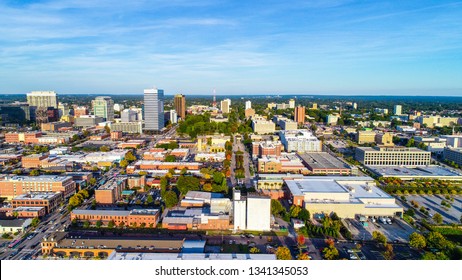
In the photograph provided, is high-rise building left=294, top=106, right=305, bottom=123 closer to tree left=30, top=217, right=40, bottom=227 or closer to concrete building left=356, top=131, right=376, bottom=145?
concrete building left=356, top=131, right=376, bottom=145

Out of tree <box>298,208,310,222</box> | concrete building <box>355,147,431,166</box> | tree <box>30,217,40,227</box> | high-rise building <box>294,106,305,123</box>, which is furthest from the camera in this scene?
high-rise building <box>294,106,305,123</box>

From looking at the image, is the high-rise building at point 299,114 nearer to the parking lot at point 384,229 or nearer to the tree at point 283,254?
the parking lot at point 384,229

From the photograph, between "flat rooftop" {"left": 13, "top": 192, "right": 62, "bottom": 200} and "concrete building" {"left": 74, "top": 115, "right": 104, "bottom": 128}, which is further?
"concrete building" {"left": 74, "top": 115, "right": 104, "bottom": 128}

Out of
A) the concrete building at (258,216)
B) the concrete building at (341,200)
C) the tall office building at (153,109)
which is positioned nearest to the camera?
the concrete building at (258,216)

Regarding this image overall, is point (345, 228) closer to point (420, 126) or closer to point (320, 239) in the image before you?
point (320, 239)

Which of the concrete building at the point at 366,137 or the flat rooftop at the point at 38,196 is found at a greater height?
the concrete building at the point at 366,137

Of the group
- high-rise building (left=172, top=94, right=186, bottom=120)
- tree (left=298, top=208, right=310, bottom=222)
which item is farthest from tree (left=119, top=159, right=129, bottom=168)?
high-rise building (left=172, top=94, right=186, bottom=120)

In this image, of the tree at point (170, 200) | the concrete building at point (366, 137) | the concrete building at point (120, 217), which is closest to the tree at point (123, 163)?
the tree at point (170, 200)
